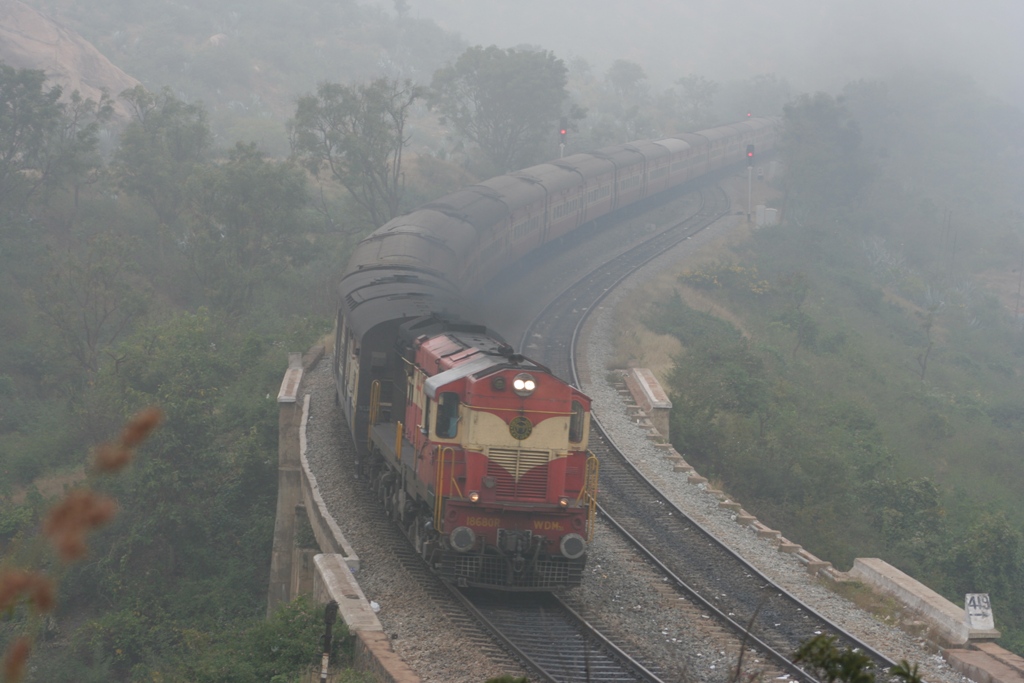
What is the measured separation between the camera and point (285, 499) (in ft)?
72.3

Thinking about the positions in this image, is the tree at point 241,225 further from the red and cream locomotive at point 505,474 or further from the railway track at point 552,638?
the railway track at point 552,638

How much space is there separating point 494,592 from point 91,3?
82.6 m

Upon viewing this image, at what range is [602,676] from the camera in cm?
1209

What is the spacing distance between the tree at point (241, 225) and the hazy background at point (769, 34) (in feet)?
265

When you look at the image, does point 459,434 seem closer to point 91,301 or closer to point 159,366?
point 159,366

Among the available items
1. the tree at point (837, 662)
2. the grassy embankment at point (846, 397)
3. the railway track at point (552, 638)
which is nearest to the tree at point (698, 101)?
the grassy embankment at point (846, 397)

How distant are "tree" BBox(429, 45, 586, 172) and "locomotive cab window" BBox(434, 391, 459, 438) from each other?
44.4 metres

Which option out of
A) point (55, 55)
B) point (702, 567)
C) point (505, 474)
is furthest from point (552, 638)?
point (55, 55)

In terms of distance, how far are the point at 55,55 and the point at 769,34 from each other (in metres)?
110

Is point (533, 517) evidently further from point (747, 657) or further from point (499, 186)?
point (499, 186)

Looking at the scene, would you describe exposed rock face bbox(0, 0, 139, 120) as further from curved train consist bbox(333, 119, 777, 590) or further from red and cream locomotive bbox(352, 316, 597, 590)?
red and cream locomotive bbox(352, 316, 597, 590)

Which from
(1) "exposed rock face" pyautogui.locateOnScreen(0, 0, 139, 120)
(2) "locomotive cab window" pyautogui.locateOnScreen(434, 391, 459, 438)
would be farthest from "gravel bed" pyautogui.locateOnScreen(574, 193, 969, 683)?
(1) "exposed rock face" pyautogui.locateOnScreen(0, 0, 139, 120)

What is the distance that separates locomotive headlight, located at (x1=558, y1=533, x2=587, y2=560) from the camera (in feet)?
44.9

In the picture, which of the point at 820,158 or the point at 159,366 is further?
the point at 820,158
